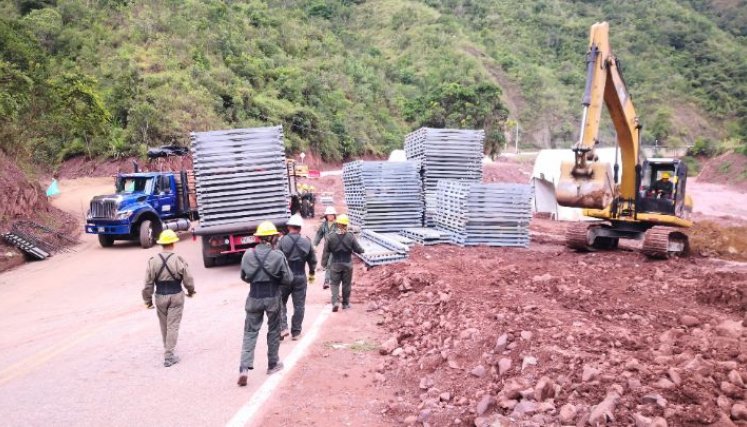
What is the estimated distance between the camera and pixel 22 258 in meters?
16.9

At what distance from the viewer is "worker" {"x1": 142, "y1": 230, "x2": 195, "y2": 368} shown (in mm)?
7434

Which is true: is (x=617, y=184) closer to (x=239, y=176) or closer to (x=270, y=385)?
(x=239, y=176)

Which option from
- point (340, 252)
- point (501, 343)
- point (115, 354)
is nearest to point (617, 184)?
point (340, 252)

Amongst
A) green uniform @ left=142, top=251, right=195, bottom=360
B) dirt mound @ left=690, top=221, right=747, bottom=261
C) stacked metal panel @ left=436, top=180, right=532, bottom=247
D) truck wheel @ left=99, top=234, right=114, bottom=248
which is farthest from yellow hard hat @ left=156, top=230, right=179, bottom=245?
dirt mound @ left=690, top=221, right=747, bottom=261

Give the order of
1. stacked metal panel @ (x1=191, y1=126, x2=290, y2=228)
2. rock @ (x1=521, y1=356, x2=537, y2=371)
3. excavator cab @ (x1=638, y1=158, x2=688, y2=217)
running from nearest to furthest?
rock @ (x1=521, y1=356, x2=537, y2=371), stacked metal panel @ (x1=191, y1=126, x2=290, y2=228), excavator cab @ (x1=638, y1=158, x2=688, y2=217)

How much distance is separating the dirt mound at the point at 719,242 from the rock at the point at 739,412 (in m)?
12.5

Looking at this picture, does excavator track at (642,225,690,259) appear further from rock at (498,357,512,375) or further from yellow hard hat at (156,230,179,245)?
yellow hard hat at (156,230,179,245)

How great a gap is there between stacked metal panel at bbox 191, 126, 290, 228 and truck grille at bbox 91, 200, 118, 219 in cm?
579

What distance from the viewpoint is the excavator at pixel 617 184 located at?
13273 millimetres

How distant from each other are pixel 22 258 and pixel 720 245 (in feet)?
69.3

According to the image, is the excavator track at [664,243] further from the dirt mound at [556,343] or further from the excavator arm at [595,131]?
the excavator arm at [595,131]

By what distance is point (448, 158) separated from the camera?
18094 mm

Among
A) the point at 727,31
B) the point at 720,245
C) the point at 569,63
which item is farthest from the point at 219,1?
the point at 727,31

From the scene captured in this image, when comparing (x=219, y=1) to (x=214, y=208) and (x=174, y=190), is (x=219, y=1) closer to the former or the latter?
(x=174, y=190)
